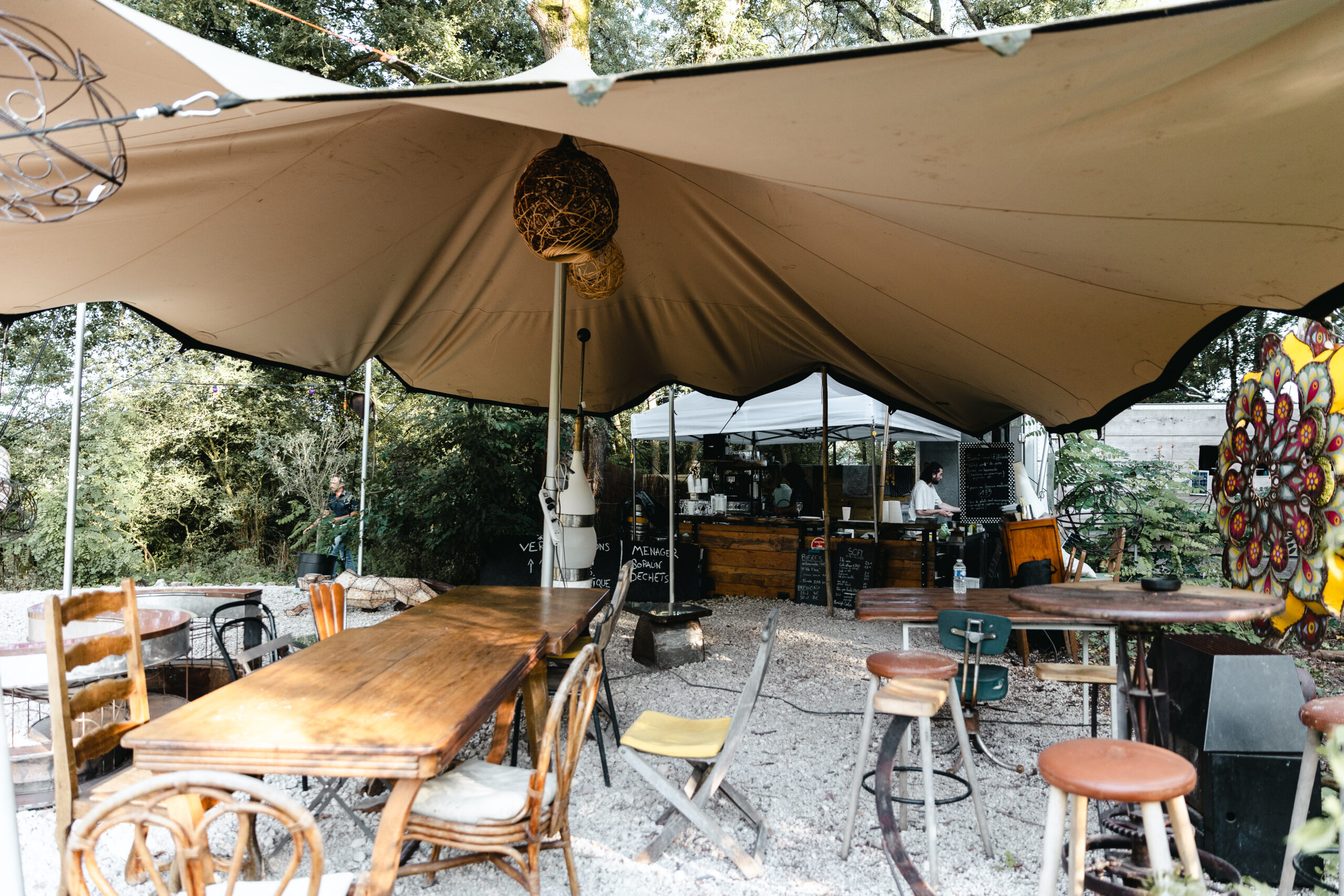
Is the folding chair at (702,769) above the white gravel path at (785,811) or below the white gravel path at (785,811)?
above

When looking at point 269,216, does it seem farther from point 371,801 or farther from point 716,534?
point 716,534

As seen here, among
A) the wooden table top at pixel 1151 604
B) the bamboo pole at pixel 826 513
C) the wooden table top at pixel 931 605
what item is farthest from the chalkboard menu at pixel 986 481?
the wooden table top at pixel 1151 604

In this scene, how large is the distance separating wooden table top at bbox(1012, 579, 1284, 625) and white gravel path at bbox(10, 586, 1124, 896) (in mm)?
1041

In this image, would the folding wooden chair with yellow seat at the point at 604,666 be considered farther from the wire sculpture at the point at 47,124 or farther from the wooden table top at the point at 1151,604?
the wire sculpture at the point at 47,124

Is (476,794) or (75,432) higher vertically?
(75,432)

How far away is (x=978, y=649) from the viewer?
351 cm

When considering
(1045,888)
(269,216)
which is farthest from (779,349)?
(1045,888)

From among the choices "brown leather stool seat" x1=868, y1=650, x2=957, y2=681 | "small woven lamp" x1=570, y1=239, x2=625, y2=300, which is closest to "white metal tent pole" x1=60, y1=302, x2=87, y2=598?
"small woven lamp" x1=570, y1=239, x2=625, y2=300

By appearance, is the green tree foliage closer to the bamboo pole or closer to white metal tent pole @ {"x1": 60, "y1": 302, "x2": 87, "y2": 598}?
the bamboo pole

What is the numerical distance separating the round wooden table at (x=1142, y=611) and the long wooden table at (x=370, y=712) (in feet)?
5.99

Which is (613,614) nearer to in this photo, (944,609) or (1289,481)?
(944,609)

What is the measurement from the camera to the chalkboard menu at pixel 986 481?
979 cm

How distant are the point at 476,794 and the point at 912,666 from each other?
165cm

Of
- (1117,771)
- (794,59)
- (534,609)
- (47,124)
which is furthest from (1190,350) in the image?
(47,124)
